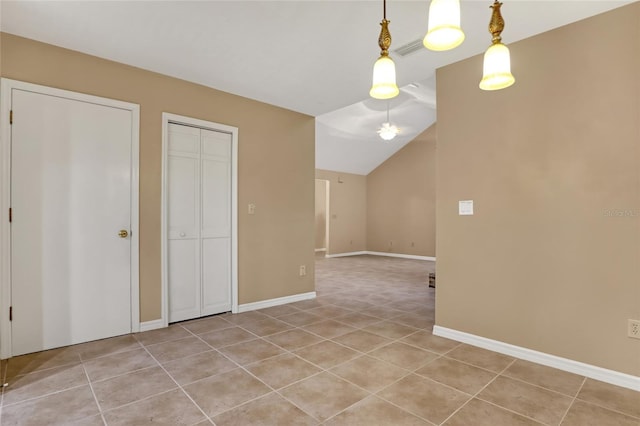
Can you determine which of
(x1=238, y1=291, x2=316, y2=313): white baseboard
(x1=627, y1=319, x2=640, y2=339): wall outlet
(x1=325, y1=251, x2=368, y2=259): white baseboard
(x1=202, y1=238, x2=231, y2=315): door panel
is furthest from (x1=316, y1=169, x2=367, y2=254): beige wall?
(x1=627, y1=319, x2=640, y2=339): wall outlet

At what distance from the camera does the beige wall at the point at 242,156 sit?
9.61ft

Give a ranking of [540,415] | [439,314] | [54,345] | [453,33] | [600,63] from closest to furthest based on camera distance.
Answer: [453,33]
[540,415]
[600,63]
[54,345]
[439,314]

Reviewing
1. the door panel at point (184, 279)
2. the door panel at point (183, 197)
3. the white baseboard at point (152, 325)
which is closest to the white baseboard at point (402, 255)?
the door panel at point (184, 279)

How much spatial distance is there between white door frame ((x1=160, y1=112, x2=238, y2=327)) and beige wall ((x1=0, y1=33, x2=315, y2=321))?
5cm

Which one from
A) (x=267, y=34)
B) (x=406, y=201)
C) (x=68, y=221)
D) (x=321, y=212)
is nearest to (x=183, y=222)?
(x=68, y=221)

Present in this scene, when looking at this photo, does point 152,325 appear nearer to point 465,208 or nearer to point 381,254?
point 465,208

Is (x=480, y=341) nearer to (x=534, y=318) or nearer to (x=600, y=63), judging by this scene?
(x=534, y=318)

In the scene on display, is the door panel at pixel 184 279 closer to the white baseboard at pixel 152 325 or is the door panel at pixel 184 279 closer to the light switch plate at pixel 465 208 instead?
the white baseboard at pixel 152 325

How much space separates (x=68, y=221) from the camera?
292 cm

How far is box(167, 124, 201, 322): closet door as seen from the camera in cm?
357

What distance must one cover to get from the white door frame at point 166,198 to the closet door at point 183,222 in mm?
76

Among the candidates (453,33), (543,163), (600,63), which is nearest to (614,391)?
(543,163)

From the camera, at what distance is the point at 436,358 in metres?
2.71

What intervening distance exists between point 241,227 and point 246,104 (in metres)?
1.55
